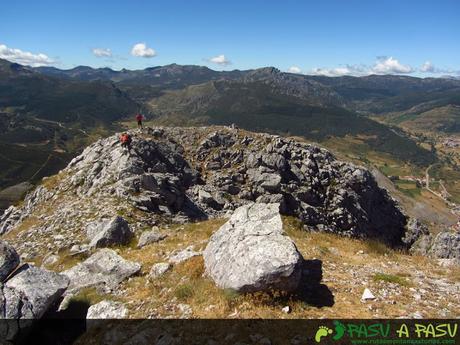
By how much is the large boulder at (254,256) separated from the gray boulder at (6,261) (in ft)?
29.5

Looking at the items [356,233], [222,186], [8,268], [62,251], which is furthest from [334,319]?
[356,233]

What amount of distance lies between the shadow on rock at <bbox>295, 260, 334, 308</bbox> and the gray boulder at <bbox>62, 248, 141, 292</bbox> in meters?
9.19

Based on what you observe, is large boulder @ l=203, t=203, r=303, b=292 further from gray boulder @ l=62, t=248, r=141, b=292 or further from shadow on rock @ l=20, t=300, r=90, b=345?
shadow on rock @ l=20, t=300, r=90, b=345

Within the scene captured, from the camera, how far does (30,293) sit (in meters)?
16.2

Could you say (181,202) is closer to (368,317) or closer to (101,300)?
(101,300)

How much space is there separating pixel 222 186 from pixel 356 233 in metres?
29.7

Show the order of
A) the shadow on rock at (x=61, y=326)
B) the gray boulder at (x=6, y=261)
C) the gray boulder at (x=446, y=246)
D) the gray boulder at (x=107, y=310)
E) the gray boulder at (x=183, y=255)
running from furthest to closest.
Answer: the gray boulder at (x=446, y=246) < the gray boulder at (x=183, y=255) < the gray boulder at (x=6, y=261) < the gray boulder at (x=107, y=310) < the shadow on rock at (x=61, y=326)

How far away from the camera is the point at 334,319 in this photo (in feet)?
47.2

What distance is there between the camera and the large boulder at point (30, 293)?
15.5 metres

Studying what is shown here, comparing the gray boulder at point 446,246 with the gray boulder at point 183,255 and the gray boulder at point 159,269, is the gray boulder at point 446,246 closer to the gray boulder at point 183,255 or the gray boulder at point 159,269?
the gray boulder at point 183,255

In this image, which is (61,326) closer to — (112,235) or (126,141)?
(112,235)

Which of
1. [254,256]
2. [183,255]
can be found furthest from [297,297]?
[183,255]

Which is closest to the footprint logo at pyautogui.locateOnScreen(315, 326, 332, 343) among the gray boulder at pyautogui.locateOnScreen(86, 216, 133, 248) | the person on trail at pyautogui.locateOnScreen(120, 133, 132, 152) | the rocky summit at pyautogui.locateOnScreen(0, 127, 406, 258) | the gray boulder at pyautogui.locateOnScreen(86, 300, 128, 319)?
the gray boulder at pyautogui.locateOnScreen(86, 300, 128, 319)

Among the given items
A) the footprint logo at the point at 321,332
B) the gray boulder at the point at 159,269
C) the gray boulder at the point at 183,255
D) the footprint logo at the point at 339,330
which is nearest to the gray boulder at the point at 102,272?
the gray boulder at the point at 159,269
